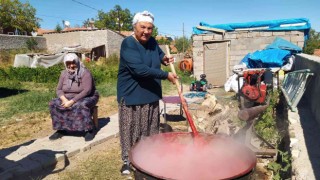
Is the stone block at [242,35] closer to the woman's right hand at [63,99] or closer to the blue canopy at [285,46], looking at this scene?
the blue canopy at [285,46]

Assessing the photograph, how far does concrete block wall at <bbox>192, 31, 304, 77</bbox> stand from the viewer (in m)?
11.0

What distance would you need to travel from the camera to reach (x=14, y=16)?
132 feet

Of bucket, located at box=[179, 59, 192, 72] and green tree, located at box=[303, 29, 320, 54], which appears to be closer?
bucket, located at box=[179, 59, 192, 72]

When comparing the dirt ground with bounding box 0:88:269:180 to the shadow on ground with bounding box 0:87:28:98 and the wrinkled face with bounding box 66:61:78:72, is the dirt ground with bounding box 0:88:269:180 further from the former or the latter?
the shadow on ground with bounding box 0:87:28:98

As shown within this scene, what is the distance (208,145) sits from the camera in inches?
98.8

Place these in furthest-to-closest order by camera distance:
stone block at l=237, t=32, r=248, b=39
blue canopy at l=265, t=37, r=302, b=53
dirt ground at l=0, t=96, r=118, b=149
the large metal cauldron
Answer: stone block at l=237, t=32, r=248, b=39
blue canopy at l=265, t=37, r=302, b=53
dirt ground at l=0, t=96, r=118, b=149
the large metal cauldron

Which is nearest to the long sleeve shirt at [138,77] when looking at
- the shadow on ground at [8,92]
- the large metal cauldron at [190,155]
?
the large metal cauldron at [190,155]

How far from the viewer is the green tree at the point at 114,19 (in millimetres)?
59656

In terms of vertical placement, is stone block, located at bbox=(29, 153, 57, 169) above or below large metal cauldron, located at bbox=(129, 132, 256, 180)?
below

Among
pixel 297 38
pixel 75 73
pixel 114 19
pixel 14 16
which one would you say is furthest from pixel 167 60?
pixel 114 19

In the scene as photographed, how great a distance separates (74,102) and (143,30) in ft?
8.12

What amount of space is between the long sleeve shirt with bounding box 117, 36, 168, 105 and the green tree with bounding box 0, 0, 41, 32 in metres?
42.8

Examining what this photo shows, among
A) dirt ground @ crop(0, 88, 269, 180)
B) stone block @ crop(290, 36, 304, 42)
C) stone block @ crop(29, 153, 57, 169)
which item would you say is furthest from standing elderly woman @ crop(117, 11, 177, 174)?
stone block @ crop(290, 36, 304, 42)

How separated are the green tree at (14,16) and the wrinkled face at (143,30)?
141 ft
